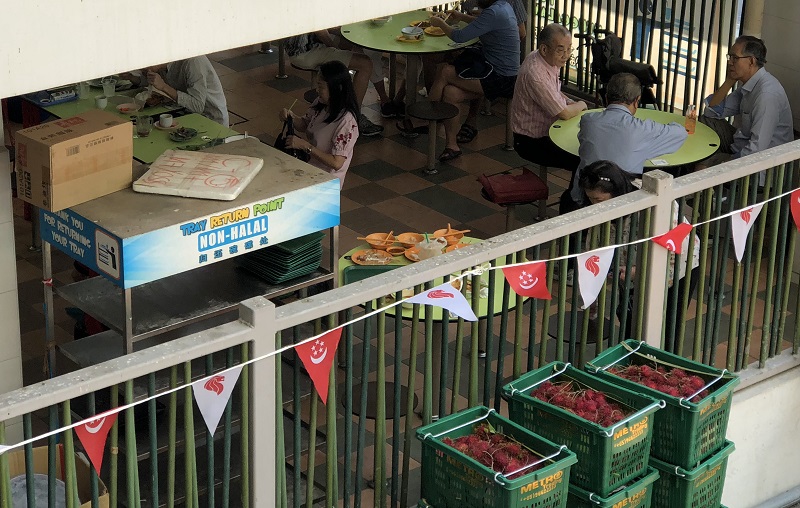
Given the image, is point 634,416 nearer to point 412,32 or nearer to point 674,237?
point 674,237

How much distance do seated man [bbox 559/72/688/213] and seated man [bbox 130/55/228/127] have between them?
8.98 feet

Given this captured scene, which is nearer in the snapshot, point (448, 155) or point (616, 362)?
point (616, 362)

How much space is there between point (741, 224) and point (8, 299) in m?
3.50

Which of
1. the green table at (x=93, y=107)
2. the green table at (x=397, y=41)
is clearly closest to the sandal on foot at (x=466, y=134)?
the green table at (x=397, y=41)

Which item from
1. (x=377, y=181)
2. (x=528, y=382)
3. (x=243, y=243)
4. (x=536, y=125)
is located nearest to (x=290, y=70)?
(x=377, y=181)

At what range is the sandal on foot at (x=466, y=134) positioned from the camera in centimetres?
1104

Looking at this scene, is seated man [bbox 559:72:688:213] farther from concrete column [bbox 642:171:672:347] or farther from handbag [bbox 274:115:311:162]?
concrete column [bbox 642:171:672:347]

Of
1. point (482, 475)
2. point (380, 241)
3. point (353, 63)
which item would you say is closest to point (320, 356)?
point (482, 475)

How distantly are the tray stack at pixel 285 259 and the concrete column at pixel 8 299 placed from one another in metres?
1.27

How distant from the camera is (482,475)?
4.32 m

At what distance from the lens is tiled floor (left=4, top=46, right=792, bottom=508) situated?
8281 millimetres

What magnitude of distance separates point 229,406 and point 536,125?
5.61m

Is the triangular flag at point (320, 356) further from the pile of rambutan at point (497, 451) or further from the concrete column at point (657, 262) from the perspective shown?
the concrete column at point (657, 262)

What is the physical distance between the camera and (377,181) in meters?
10.2
